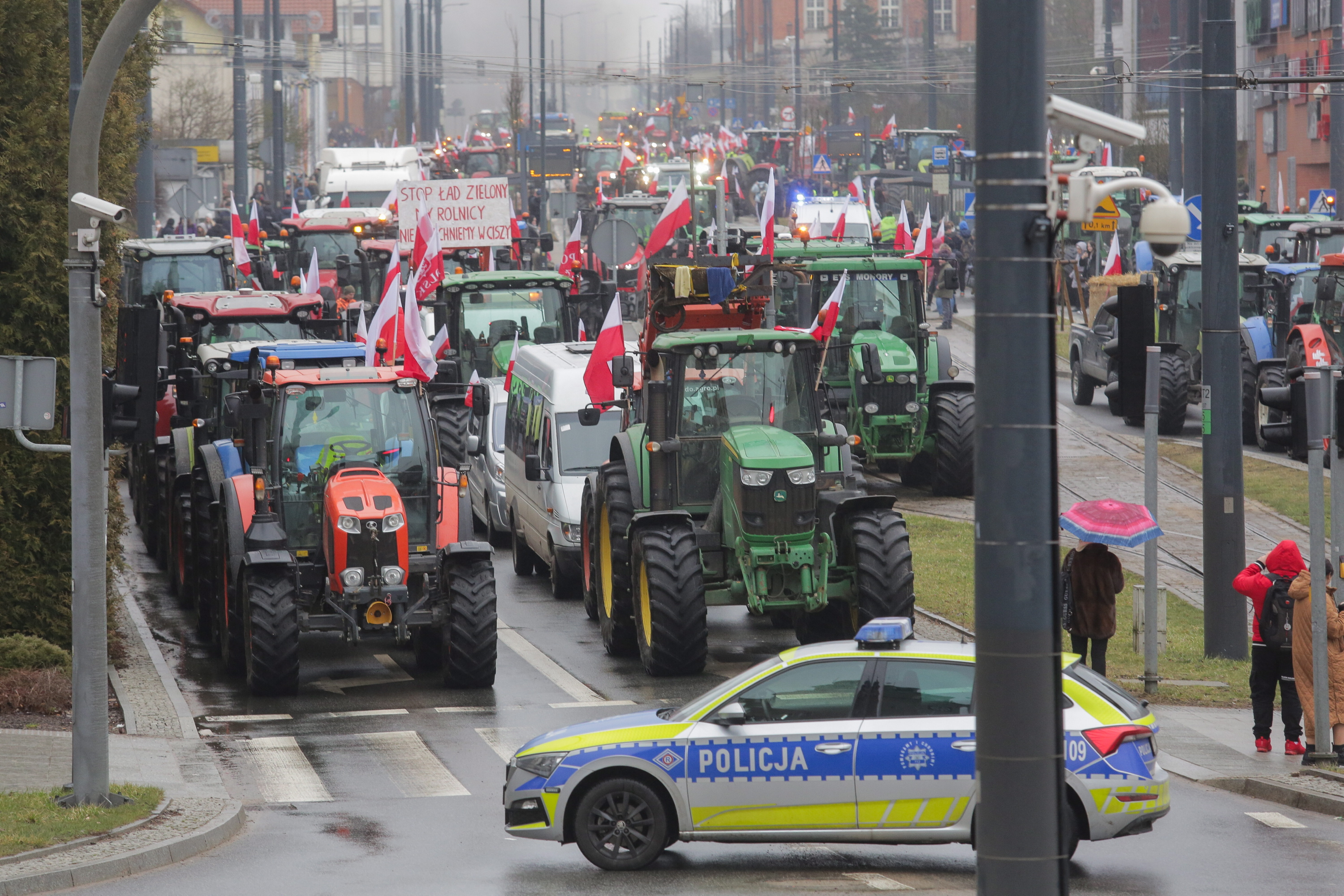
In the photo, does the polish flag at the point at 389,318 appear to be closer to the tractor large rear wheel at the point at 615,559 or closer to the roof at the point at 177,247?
the tractor large rear wheel at the point at 615,559

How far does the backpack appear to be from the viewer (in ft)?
46.5

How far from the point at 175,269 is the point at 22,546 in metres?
13.7

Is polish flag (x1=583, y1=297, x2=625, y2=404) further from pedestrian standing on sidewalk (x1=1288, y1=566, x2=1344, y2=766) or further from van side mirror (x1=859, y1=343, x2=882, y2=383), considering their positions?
pedestrian standing on sidewalk (x1=1288, y1=566, x2=1344, y2=766)

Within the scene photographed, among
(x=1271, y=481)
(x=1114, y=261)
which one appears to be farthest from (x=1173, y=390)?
(x=1114, y=261)

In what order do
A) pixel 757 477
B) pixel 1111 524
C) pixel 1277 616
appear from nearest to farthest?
pixel 1277 616, pixel 1111 524, pixel 757 477

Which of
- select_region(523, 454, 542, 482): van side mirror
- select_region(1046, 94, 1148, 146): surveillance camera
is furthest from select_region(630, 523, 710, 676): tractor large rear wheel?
select_region(1046, 94, 1148, 146): surveillance camera

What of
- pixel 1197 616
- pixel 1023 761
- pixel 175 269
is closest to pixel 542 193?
pixel 175 269

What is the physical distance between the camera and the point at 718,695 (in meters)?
11.1

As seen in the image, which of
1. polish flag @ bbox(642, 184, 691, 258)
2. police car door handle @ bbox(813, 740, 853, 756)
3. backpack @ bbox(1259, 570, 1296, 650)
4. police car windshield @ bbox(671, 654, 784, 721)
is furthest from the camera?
polish flag @ bbox(642, 184, 691, 258)

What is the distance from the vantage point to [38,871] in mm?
10750

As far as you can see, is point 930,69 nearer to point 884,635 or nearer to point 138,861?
point 884,635

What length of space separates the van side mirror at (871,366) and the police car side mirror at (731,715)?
13648 millimetres

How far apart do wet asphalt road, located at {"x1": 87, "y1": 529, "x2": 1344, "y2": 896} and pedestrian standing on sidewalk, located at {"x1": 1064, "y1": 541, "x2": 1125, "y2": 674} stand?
6.70ft

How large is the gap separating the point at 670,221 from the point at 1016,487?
18642mm
